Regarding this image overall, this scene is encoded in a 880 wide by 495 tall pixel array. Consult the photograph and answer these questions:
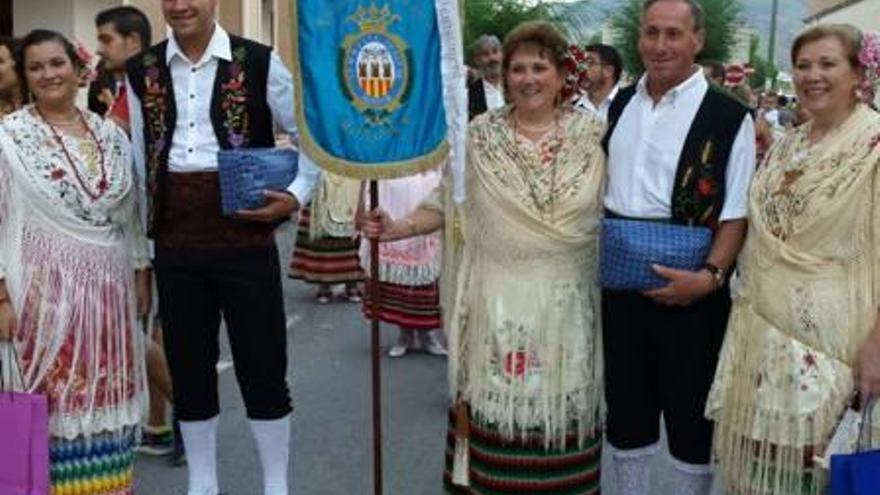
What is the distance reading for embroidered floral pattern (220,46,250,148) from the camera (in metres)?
3.80

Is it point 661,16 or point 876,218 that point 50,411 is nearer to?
point 661,16

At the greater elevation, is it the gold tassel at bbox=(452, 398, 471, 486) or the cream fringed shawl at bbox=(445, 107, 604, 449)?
the cream fringed shawl at bbox=(445, 107, 604, 449)

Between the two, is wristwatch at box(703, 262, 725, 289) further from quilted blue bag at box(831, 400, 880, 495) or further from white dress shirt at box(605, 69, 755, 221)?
quilted blue bag at box(831, 400, 880, 495)

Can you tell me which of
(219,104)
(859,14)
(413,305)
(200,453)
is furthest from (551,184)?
(859,14)

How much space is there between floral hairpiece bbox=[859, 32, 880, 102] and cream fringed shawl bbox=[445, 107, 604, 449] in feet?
2.61

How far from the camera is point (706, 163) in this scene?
3338mm

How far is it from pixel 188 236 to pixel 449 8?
1.18 m

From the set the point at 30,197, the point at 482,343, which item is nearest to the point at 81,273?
the point at 30,197

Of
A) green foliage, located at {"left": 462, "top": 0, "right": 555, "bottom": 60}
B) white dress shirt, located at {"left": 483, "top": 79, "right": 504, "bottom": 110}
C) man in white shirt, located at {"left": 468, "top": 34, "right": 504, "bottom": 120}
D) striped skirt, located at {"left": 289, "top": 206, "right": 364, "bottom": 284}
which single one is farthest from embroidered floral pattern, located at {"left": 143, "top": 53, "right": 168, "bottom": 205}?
green foliage, located at {"left": 462, "top": 0, "right": 555, "bottom": 60}

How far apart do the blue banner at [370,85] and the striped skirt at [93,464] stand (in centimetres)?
118

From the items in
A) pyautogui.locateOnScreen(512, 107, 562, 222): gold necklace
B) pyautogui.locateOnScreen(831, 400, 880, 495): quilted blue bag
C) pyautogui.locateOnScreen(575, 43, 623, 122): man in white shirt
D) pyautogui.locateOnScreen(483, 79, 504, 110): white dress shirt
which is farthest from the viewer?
pyautogui.locateOnScreen(575, 43, 623, 122): man in white shirt

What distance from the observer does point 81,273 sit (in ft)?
11.9

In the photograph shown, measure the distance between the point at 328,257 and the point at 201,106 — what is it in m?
4.53

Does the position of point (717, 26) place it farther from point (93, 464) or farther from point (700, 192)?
point (93, 464)
